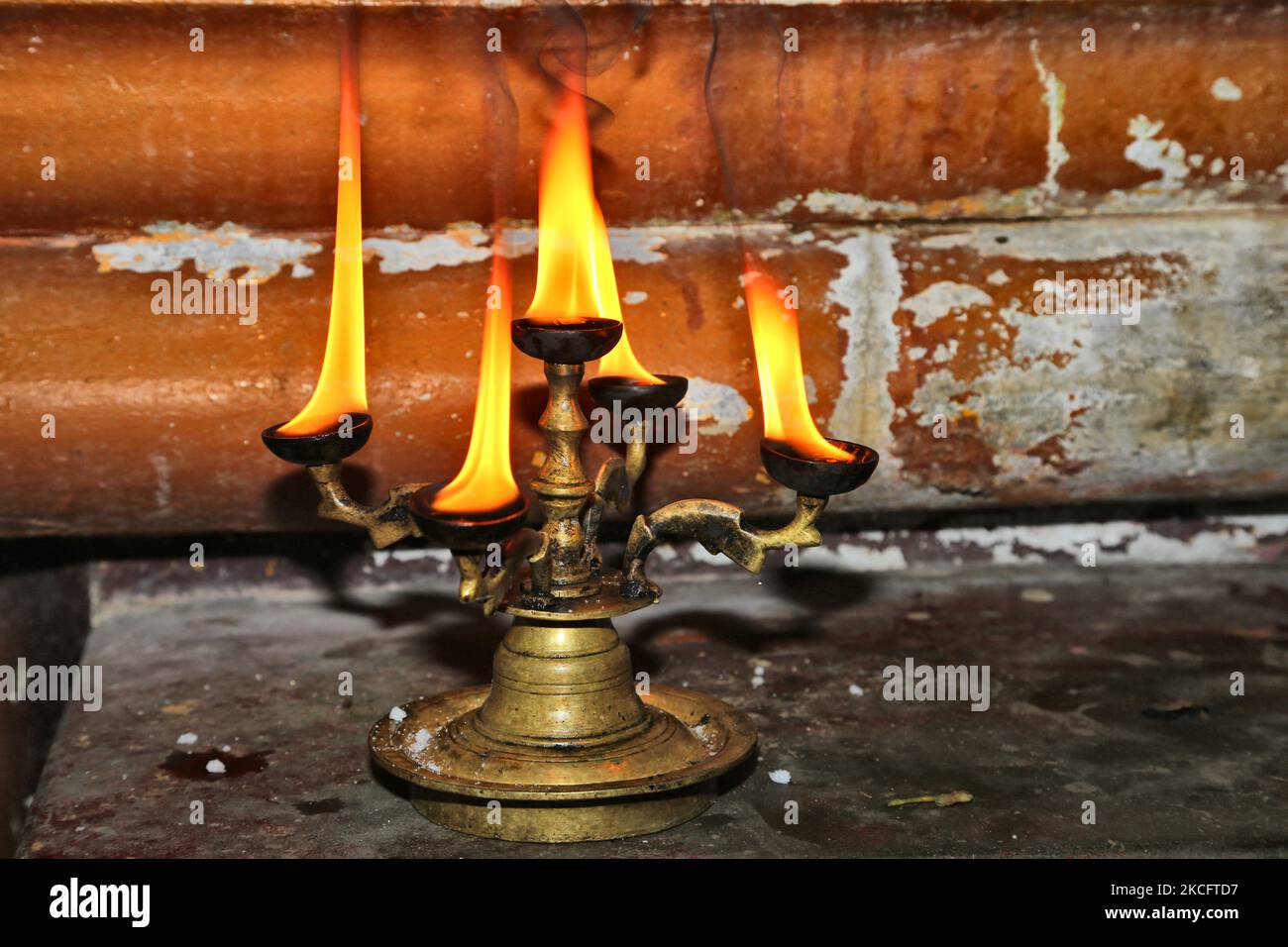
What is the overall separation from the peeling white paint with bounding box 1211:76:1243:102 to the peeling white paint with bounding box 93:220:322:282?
6.10 ft

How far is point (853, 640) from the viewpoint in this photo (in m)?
3.03

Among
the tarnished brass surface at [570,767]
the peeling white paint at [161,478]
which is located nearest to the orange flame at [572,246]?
the tarnished brass surface at [570,767]

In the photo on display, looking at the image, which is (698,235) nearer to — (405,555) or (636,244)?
(636,244)

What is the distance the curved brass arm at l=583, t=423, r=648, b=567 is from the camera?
2.20 metres

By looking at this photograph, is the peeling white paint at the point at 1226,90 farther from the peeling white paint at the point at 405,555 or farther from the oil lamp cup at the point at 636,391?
the peeling white paint at the point at 405,555

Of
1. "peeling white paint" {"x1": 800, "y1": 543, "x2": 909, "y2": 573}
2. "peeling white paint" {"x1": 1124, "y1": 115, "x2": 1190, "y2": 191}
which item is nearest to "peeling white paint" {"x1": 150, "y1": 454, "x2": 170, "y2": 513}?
"peeling white paint" {"x1": 800, "y1": 543, "x2": 909, "y2": 573}

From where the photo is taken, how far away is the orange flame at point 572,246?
2209 mm

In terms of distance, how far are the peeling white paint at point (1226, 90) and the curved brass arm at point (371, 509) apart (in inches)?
76.6

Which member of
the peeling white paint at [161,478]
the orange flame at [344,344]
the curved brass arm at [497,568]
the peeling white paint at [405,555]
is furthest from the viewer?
the peeling white paint at [405,555]

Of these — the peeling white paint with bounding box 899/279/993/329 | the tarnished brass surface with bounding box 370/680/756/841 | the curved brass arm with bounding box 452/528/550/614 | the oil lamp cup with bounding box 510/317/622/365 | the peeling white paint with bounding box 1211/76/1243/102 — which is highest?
the peeling white paint with bounding box 1211/76/1243/102

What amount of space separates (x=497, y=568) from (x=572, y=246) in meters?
0.55

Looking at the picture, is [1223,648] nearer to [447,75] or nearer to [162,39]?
[447,75]

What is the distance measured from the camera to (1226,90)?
306 centimetres

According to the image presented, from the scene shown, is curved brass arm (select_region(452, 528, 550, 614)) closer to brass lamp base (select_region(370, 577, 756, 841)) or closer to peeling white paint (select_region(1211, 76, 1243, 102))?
brass lamp base (select_region(370, 577, 756, 841))
